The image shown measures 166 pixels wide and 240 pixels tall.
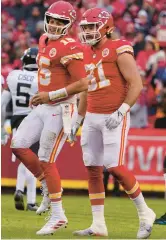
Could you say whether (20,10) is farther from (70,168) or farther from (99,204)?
(99,204)

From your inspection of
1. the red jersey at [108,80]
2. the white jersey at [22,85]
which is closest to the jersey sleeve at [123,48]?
the red jersey at [108,80]

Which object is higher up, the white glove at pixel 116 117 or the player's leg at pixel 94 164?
the white glove at pixel 116 117

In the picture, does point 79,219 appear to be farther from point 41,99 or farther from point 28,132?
point 41,99

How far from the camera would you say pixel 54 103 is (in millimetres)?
8336

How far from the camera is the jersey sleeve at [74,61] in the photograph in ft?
26.6

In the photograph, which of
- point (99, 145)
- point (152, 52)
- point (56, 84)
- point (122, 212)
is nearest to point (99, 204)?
point (99, 145)

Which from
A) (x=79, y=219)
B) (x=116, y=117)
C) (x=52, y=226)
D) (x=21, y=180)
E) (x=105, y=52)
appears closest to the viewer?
(x=116, y=117)

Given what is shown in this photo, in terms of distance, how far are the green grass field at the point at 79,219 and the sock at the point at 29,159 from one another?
548 millimetres

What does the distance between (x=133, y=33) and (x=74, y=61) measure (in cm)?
1120

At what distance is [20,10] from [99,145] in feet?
46.4

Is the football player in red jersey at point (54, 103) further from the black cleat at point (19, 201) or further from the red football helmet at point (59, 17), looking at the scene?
the black cleat at point (19, 201)

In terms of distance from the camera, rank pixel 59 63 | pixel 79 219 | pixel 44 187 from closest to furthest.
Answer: pixel 59 63 → pixel 44 187 → pixel 79 219

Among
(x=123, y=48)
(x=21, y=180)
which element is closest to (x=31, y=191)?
(x=21, y=180)

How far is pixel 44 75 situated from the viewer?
8.32 m
